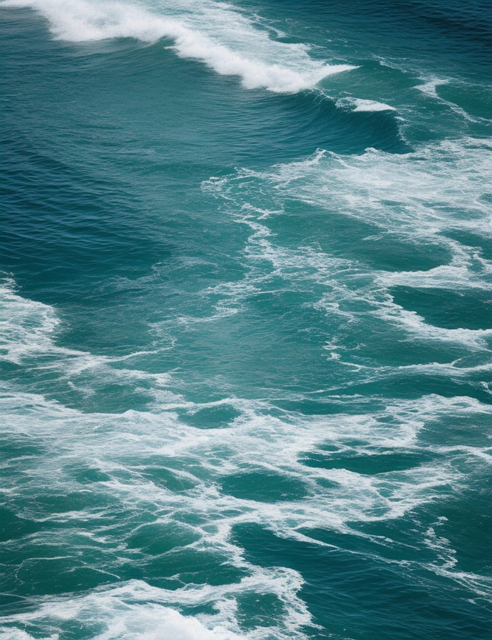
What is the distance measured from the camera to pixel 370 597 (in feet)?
154

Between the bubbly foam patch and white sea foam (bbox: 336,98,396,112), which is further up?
white sea foam (bbox: 336,98,396,112)

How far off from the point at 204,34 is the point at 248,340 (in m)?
70.9

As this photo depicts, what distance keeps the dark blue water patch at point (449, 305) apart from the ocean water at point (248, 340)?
0.32 meters

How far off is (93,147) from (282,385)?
44.1 metres

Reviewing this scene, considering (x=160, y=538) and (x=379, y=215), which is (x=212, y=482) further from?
(x=379, y=215)

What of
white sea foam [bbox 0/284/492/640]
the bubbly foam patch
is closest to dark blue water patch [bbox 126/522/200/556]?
white sea foam [bbox 0/284/492/640]

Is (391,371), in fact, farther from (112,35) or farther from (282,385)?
(112,35)

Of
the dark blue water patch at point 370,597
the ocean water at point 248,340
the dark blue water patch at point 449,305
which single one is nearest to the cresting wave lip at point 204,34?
the ocean water at point 248,340

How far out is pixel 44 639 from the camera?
44250mm

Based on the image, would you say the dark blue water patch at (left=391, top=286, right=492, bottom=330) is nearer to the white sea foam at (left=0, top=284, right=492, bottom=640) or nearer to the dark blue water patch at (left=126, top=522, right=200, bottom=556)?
the white sea foam at (left=0, top=284, right=492, bottom=640)

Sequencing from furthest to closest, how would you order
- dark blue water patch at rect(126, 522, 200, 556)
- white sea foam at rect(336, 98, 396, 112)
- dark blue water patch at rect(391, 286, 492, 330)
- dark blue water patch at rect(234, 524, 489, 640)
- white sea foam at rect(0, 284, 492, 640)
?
white sea foam at rect(336, 98, 396, 112)
dark blue water patch at rect(391, 286, 492, 330)
dark blue water patch at rect(126, 522, 200, 556)
white sea foam at rect(0, 284, 492, 640)
dark blue water patch at rect(234, 524, 489, 640)

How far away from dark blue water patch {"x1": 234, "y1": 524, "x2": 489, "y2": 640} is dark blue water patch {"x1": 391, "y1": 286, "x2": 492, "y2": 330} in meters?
25.9

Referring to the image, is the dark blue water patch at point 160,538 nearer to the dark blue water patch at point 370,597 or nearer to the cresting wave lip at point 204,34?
the dark blue water patch at point 370,597

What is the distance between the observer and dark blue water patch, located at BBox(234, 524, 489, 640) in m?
45.2
